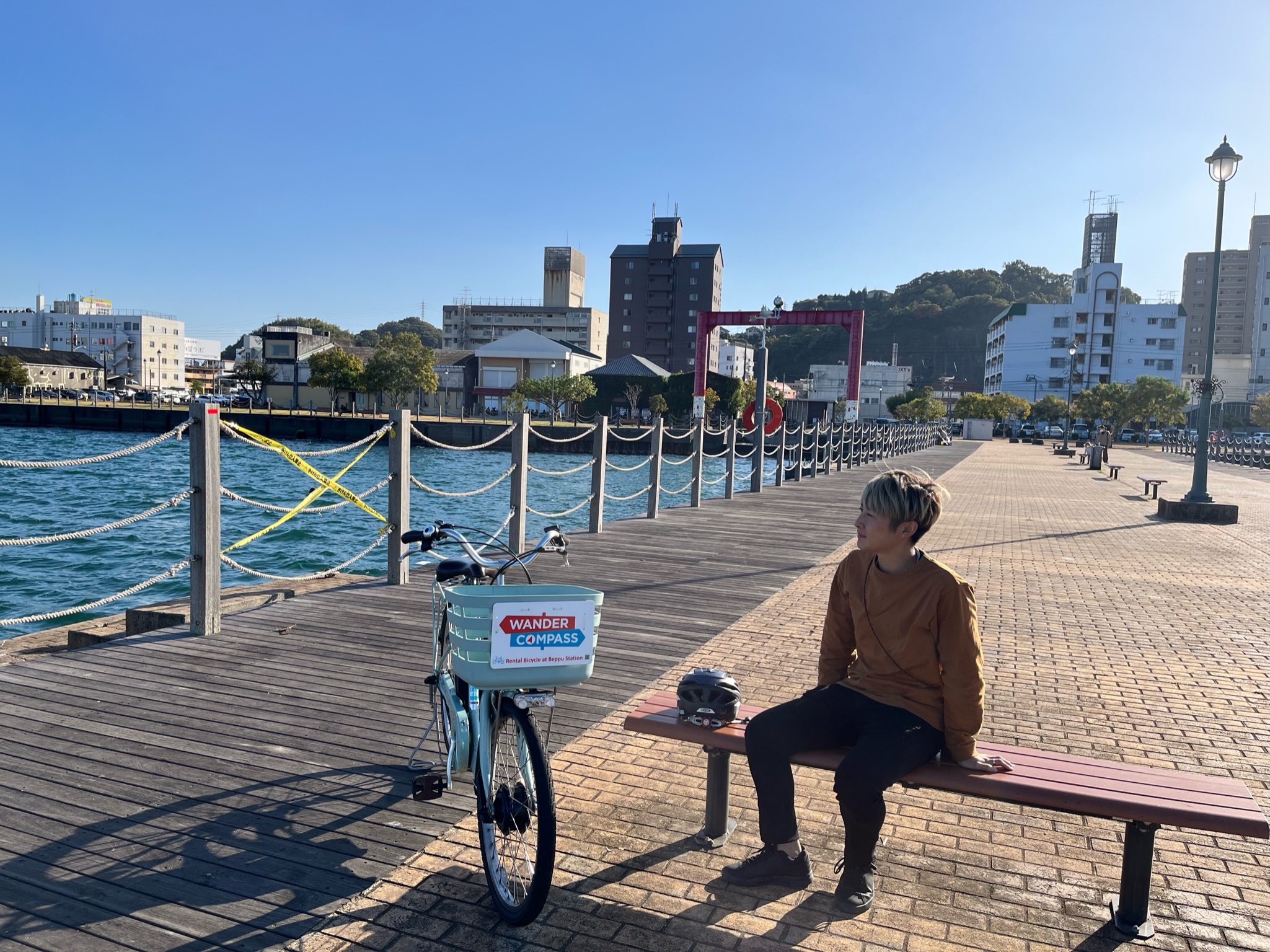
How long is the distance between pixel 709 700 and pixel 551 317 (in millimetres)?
121276

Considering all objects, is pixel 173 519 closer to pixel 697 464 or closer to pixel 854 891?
pixel 697 464

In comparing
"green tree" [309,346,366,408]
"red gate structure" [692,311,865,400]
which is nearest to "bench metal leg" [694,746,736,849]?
"red gate structure" [692,311,865,400]

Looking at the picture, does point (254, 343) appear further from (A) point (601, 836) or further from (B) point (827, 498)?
(A) point (601, 836)

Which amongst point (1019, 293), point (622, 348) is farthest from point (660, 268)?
point (1019, 293)

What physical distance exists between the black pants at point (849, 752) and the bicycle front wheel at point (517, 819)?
80 cm

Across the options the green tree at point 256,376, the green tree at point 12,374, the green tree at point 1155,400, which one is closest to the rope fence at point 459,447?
the green tree at point 1155,400

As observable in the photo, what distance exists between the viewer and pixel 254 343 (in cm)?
12744

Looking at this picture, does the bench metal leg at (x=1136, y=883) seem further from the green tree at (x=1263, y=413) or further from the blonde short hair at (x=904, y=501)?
the green tree at (x=1263, y=413)

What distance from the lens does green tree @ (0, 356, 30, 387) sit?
83000 millimetres

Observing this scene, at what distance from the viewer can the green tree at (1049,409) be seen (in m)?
86.6

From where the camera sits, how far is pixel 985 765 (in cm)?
305

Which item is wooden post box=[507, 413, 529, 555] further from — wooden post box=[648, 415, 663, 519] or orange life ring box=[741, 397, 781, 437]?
orange life ring box=[741, 397, 781, 437]

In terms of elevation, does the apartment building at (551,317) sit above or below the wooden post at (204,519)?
above

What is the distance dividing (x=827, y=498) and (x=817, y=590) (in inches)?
372
